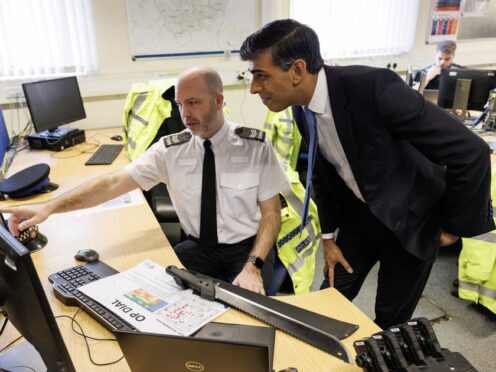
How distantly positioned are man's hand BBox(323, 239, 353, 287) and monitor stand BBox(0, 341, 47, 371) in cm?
109

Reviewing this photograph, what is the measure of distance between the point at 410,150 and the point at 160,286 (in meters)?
0.92

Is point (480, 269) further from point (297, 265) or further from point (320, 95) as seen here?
point (320, 95)

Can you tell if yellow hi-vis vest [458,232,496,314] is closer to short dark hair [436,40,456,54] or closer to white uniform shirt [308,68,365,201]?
white uniform shirt [308,68,365,201]

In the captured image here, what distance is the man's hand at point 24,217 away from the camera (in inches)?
55.6

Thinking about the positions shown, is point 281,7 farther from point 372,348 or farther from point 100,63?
point 372,348

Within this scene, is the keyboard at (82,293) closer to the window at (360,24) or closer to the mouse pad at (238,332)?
the mouse pad at (238,332)

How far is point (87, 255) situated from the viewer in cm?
138

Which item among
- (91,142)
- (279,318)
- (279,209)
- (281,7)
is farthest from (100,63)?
(279,318)

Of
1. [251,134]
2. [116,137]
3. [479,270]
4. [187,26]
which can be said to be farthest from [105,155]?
[479,270]

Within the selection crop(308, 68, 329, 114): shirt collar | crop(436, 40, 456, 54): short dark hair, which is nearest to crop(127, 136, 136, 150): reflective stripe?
crop(308, 68, 329, 114): shirt collar

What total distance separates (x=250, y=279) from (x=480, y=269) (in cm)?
150

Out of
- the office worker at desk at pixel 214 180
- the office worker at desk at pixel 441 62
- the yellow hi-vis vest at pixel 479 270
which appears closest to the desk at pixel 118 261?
the office worker at desk at pixel 214 180

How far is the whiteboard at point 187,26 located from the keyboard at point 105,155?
1035mm

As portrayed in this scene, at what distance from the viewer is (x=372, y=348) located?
85 centimetres
